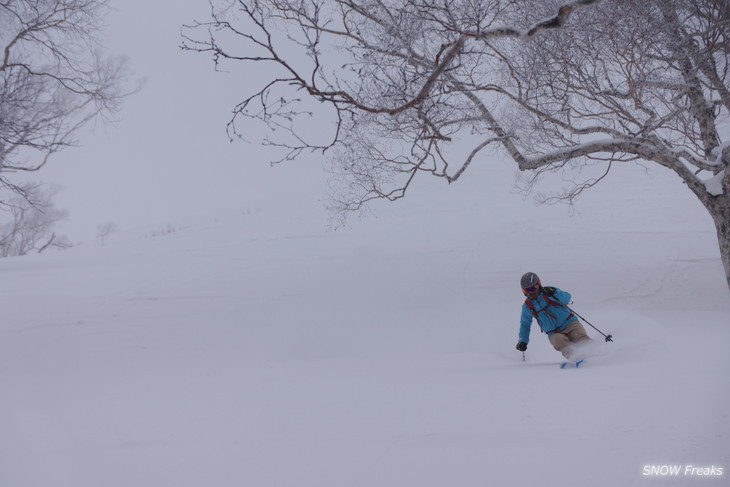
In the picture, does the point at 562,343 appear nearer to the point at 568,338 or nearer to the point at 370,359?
the point at 568,338

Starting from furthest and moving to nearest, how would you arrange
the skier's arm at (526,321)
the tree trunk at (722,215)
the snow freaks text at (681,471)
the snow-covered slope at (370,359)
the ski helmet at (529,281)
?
the tree trunk at (722,215) → the skier's arm at (526,321) → the ski helmet at (529,281) → the snow-covered slope at (370,359) → the snow freaks text at (681,471)

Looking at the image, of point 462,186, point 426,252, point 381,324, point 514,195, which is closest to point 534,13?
point 381,324

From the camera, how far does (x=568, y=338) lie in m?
6.31

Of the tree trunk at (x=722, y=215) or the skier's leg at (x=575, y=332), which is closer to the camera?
the skier's leg at (x=575, y=332)

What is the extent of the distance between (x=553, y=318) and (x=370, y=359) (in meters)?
2.45

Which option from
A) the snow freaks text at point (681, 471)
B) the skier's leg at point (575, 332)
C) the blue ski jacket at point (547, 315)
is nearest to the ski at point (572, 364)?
the skier's leg at point (575, 332)

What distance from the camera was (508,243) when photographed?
13.4 metres

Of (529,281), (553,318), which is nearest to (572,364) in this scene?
(553,318)

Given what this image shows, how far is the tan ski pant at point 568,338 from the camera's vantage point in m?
6.17

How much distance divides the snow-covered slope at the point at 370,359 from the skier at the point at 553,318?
35 centimetres

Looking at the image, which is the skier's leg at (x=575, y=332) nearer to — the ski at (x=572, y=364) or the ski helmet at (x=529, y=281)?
the ski at (x=572, y=364)

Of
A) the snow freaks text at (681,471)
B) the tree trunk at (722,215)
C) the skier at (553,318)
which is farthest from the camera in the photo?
the tree trunk at (722,215)

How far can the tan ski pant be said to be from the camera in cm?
617

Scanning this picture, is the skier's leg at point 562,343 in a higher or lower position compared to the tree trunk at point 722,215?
lower
